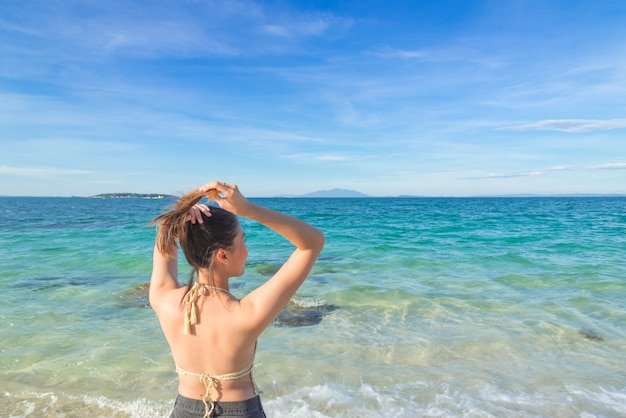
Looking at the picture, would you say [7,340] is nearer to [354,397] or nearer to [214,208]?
[354,397]

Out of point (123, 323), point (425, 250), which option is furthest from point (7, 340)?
point (425, 250)

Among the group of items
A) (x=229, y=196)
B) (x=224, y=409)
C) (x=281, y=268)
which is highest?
(x=229, y=196)

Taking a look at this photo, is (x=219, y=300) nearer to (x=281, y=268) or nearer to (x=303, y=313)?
(x=281, y=268)

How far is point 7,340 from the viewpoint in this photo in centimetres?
740

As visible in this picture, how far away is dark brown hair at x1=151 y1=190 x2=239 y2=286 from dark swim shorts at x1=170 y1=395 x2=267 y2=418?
685 mm

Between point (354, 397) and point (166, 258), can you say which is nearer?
point (166, 258)

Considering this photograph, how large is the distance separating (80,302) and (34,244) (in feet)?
42.3

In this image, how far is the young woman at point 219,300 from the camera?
2.05m

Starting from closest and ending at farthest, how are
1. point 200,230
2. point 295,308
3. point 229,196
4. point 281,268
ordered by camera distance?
point 229,196, point 281,268, point 200,230, point 295,308

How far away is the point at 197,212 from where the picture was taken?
207 cm

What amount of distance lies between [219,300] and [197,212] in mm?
422

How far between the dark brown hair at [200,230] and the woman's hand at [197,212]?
0.02 metres

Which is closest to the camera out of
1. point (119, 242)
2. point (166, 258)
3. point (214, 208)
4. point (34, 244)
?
point (214, 208)

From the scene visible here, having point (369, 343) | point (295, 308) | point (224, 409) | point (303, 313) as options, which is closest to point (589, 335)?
point (369, 343)
